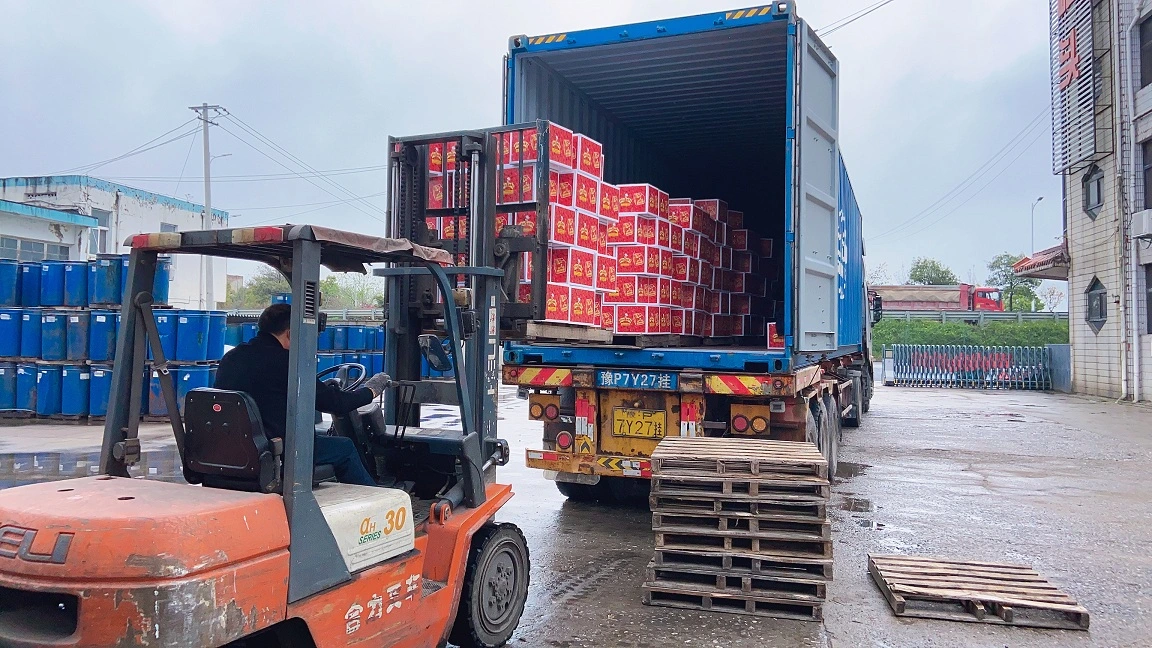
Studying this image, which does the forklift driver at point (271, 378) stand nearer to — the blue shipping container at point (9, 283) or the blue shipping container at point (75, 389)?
the blue shipping container at point (75, 389)

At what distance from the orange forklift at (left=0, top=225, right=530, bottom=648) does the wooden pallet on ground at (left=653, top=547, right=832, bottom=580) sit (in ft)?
3.48

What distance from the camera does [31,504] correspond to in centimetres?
284

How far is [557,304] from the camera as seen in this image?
589cm

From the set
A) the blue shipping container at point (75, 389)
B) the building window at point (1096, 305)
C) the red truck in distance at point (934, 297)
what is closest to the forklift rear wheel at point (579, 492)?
the blue shipping container at point (75, 389)

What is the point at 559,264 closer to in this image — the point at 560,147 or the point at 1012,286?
the point at 560,147

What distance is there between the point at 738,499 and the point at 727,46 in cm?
456

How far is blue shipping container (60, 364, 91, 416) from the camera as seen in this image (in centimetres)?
1330

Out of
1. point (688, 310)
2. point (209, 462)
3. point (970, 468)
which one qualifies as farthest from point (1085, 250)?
point (209, 462)

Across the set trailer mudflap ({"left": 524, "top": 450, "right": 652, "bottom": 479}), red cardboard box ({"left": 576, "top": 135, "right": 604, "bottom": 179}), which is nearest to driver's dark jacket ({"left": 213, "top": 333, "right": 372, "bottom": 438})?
red cardboard box ({"left": 576, "top": 135, "right": 604, "bottom": 179})

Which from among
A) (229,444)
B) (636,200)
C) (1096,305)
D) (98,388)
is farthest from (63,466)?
(1096,305)

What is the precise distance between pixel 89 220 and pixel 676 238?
2939 centimetres

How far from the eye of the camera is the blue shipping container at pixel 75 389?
13297 mm

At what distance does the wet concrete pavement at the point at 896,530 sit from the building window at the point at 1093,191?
9.75 m

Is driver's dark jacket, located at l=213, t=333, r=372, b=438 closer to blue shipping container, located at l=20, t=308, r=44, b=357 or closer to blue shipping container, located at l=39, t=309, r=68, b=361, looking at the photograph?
blue shipping container, located at l=39, t=309, r=68, b=361
